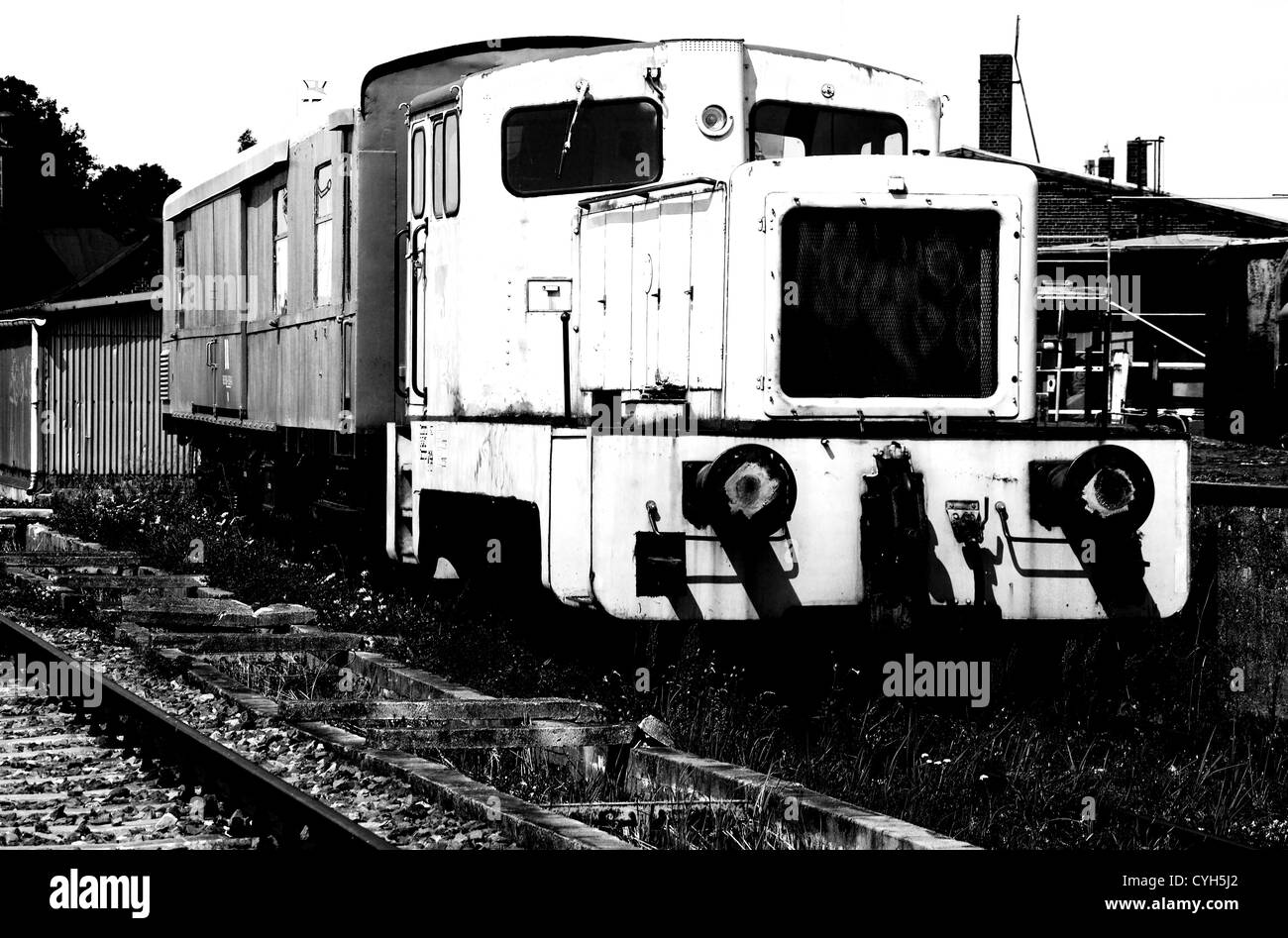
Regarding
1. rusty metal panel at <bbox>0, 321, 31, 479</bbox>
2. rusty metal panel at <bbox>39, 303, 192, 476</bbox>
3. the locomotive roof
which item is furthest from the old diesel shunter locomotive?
rusty metal panel at <bbox>0, 321, 31, 479</bbox>

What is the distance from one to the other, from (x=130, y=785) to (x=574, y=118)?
3.67m

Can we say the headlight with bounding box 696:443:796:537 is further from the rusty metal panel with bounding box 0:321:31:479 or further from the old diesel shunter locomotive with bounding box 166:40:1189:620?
the rusty metal panel with bounding box 0:321:31:479

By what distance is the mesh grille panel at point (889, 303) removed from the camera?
7020mm

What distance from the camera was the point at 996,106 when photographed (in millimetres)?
35375

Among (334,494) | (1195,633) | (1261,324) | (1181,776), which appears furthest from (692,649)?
(1261,324)

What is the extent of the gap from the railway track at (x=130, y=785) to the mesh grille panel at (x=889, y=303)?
9.13 feet

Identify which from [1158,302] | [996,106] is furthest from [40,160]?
[1158,302]

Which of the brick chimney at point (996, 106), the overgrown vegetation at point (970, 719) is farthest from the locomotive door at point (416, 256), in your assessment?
the brick chimney at point (996, 106)

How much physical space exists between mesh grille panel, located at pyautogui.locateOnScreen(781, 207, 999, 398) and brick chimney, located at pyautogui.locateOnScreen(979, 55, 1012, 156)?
29.1 metres

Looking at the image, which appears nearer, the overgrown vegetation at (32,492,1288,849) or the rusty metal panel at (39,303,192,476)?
the overgrown vegetation at (32,492,1288,849)

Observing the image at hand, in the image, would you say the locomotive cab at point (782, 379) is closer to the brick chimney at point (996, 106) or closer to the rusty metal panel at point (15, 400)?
the rusty metal panel at point (15, 400)

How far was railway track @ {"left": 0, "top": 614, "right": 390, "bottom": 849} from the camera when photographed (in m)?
5.28

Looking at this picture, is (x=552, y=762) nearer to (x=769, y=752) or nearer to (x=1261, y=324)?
(x=769, y=752)
